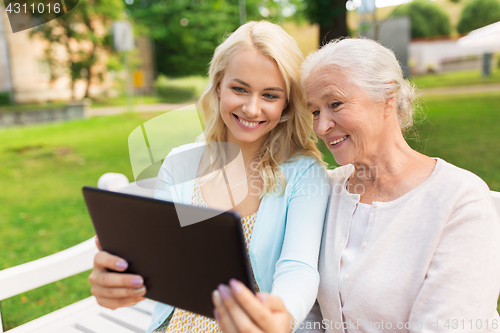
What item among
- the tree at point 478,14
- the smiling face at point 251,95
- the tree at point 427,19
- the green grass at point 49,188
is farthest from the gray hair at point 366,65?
the tree at point 427,19

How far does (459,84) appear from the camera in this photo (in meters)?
10.9

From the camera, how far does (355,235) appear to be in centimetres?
164

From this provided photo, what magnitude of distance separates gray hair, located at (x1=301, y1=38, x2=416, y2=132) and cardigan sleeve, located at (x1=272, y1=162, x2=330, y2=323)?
44cm

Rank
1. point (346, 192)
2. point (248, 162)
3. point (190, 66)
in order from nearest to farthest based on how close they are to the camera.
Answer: point (346, 192)
point (248, 162)
point (190, 66)

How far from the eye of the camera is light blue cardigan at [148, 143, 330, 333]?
4.56 feet

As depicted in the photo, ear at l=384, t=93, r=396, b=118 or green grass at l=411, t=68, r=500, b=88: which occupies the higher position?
ear at l=384, t=93, r=396, b=118

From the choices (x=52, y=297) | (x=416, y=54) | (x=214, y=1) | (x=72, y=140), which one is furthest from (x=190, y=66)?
(x=52, y=297)

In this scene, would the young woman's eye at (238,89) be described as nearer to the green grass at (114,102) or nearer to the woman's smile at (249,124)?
the woman's smile at (249,124)

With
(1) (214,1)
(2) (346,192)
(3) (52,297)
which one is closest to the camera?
(2) (346,192)

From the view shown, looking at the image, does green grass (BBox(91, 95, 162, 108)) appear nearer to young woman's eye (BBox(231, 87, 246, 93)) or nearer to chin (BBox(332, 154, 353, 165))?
young woman's eye (BBox(231, 87, 246, 93))

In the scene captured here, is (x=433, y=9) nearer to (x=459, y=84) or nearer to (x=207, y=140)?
(x=459, y=84)

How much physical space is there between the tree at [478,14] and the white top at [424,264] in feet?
27.5

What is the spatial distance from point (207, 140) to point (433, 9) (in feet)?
34.2

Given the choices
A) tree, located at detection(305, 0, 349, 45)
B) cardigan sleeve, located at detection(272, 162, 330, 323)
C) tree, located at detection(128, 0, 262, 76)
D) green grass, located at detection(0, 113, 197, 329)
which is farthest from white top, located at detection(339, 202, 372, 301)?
tree, located at detection(128, 0, 262, 76)
